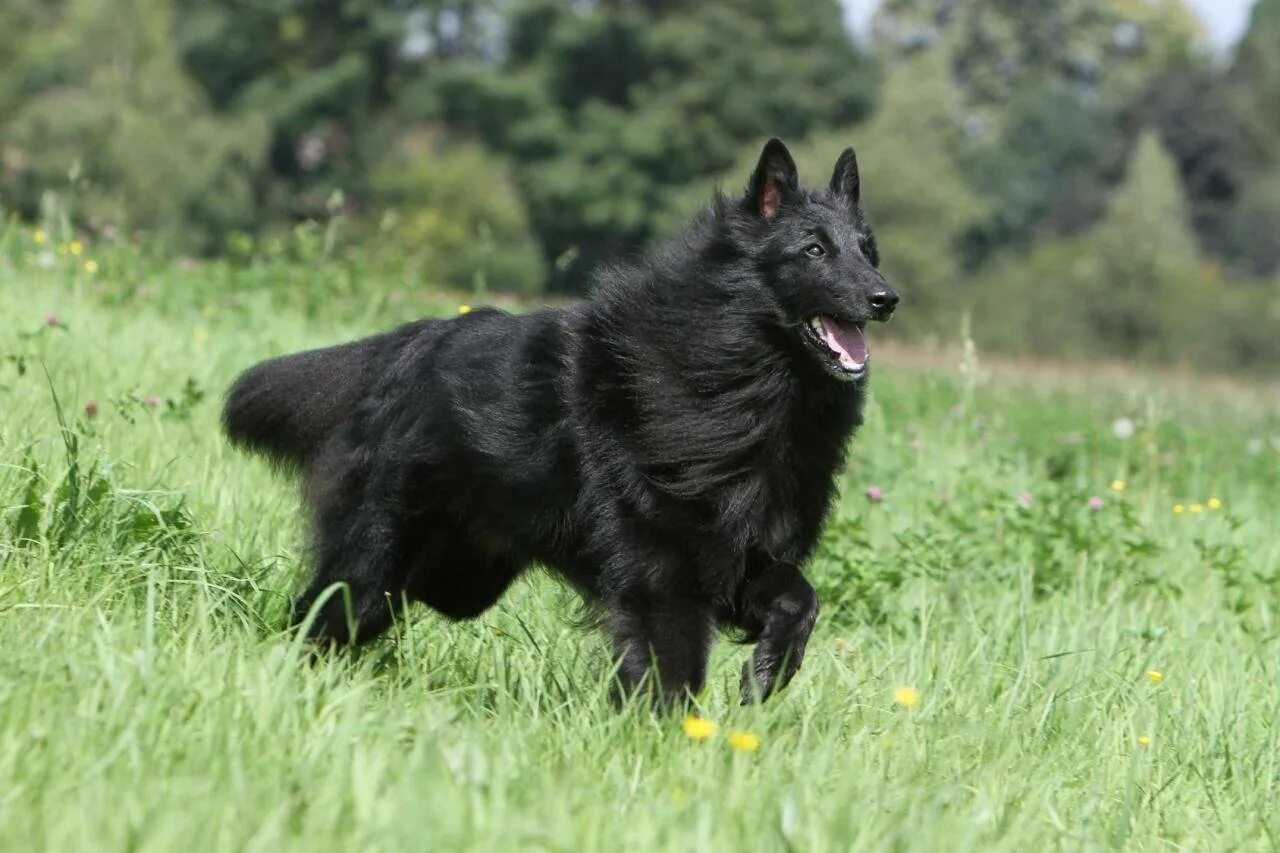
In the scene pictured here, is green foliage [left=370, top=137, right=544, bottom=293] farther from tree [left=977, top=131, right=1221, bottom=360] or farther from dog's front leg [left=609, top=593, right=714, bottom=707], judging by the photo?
dog's front leg [left=609, top=593, right=714, bottom=707]

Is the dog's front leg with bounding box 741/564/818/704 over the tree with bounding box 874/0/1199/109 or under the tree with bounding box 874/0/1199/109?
under

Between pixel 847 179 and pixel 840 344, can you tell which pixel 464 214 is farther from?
pixel 840 344

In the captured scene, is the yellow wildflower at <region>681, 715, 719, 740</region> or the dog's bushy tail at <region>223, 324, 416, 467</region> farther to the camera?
the dog's bushy tail at <region>223, 324, 416, 467</region>

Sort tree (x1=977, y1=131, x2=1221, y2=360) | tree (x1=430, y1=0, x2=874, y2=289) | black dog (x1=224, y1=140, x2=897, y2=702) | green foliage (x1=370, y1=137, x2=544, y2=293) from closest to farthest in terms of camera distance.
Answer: black dog (x1=224, y1=140, x2=897, y2=702)
tree (x1=977, y1=131, x2=1221, y2=360)
green foliage (x1=370, y1=137, x2=544, y2=293)
tree (x1=430, y1=0, x2=874, y2=289)

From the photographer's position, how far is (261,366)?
4977mm

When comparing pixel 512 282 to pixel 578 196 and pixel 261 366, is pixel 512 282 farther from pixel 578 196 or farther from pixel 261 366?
pixel 261 366

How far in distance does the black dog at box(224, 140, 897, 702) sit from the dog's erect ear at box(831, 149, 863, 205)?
0.04 feet

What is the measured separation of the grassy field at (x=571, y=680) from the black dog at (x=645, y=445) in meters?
0.19

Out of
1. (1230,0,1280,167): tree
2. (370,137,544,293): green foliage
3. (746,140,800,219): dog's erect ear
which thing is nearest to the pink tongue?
(746,140,800,219): dog's erect ear

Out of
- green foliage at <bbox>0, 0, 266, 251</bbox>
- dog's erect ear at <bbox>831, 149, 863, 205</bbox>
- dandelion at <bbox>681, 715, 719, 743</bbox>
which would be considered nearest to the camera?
dandelion at <bbox>681, 715, 719, 743</bbox>

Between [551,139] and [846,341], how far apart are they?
3888 cm

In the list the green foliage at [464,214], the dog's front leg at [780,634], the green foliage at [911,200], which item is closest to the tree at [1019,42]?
the green foliage at [911,200]

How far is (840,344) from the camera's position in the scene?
13.9 feet

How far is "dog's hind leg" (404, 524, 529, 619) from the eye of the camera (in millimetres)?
4547
